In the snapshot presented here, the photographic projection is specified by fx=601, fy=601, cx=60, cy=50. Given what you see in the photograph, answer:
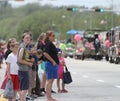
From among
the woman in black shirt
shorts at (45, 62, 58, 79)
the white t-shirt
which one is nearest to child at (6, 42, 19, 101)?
the white t-shirt

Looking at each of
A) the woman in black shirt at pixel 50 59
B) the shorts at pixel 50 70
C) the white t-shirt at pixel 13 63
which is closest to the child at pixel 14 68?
the white t-shirt at pixel 13 63

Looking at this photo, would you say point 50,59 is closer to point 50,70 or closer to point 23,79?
point 50,70

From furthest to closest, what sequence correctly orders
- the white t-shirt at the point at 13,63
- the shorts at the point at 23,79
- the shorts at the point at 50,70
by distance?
the shorts at the point at 50,70
the shorts at the point at 23,79
the white t-shirt at the point at 13,63

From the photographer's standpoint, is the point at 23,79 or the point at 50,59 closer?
the point at 23,79

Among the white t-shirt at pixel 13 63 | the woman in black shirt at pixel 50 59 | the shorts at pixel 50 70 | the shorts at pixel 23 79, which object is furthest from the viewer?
the shorts at pixel 50 70

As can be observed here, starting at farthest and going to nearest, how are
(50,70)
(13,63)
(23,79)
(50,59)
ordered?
(50,70) < (50,59) < (23,79) < (13,63)

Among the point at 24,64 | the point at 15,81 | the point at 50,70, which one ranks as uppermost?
the point at 24,64

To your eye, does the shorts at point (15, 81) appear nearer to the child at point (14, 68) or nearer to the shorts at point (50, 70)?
the child at point (14, 68)

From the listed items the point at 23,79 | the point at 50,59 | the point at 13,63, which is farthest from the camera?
the point at 50,59

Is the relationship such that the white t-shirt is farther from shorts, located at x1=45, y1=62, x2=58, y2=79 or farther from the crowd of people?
shorts, located at x1=45, y1=62, x2=58, y2=79

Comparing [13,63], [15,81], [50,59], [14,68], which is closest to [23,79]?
[15,81]

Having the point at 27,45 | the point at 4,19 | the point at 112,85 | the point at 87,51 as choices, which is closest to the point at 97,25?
the point at 4,19

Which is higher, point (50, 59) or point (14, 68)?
point (50, 59)

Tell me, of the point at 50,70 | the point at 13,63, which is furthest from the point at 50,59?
the point at 13,63
